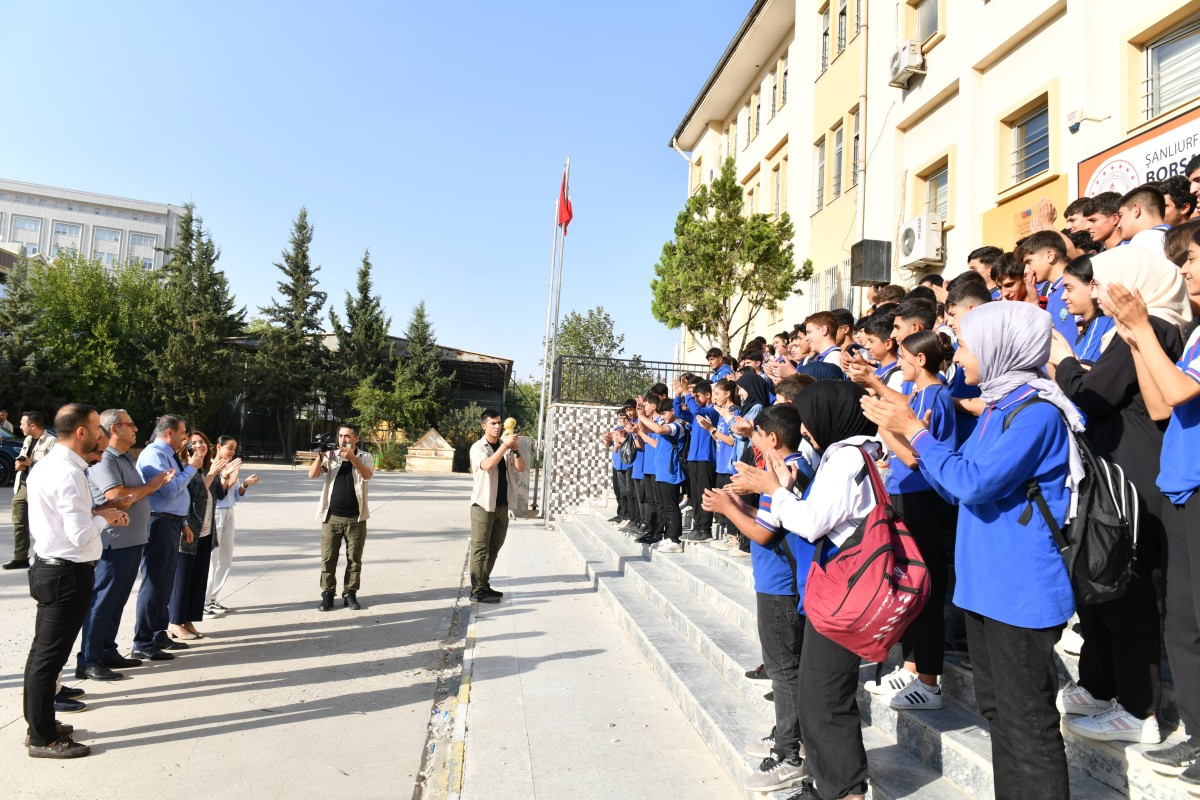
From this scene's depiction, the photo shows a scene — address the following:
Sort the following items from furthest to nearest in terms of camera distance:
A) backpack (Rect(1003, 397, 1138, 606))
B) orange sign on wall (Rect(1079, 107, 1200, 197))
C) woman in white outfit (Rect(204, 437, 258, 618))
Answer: woman in white outfit (Rect(204, 437, 258, 618)), orange sign on wall (Rect(1079, 107, 1200, 197)), backpack (Rect(1003, 397, 1138, 606))

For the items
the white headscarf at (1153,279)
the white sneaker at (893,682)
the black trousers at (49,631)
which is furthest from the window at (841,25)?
the black trousers at (49,631)

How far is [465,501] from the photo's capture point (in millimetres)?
19500

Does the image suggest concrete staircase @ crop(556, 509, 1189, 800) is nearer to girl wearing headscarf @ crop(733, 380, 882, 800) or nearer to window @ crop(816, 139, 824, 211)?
girl wearing headscarf @ crop(733, 380, 882, 800)

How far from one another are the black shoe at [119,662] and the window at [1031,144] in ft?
36.5

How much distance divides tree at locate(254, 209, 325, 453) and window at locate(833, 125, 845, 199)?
29.5m

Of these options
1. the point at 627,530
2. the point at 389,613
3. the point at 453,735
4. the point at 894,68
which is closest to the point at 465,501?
the point at 627,530

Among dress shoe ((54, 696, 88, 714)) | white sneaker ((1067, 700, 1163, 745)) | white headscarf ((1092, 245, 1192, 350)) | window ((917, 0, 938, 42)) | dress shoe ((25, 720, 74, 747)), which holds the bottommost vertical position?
dress shoe ((54, 696, 88, 714))

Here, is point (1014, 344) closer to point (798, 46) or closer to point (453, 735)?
point (453, 735)

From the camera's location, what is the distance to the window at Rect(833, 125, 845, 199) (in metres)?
15.6

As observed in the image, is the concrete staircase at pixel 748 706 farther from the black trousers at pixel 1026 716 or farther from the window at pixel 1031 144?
the window at pixel 1031 144

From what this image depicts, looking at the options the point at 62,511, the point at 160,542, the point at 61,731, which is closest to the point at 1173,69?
the point at 62,511

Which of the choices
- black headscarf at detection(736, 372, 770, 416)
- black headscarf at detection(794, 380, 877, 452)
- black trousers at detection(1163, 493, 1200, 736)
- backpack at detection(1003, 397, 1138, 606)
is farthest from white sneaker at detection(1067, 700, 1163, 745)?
black headscarf at detection(736, 372, 770, 416)

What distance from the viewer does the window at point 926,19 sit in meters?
12.3

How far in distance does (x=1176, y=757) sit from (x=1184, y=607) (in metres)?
0.50
